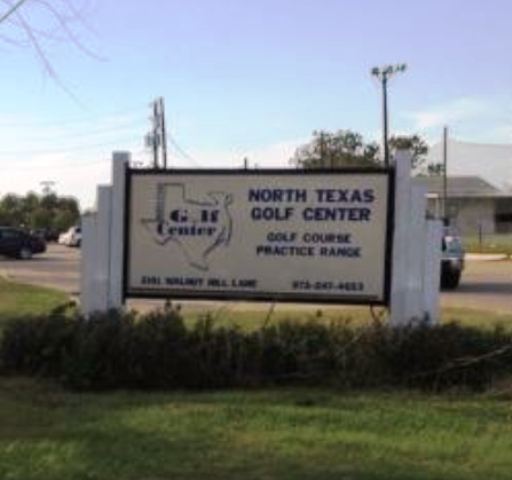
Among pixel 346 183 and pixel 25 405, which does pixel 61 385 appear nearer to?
pixel 25 405

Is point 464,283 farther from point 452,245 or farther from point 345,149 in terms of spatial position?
point 345,149

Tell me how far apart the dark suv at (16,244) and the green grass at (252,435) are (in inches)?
1843

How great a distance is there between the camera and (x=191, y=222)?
45.2 ft

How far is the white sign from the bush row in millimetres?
1527

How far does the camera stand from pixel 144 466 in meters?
7.97

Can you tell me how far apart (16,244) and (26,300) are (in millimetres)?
33616

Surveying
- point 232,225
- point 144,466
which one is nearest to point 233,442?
point 144,466

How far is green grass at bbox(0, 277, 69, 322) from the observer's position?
2084 cm

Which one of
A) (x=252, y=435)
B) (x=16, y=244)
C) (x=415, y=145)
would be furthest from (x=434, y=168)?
(x=252, y=435)

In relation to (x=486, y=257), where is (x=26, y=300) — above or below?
below

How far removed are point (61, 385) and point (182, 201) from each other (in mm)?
3196

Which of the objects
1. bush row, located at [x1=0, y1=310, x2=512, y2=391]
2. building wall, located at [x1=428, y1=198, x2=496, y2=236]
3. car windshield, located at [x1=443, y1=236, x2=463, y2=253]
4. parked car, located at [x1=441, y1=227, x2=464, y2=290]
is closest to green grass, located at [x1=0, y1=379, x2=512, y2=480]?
bush row, located at [x1=0, y1=310, x2=512, y2=391]

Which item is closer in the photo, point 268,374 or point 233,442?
point 233,442

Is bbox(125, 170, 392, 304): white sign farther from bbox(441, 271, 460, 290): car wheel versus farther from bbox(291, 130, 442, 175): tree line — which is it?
bbox(291, 130, 442, 175): tree line
